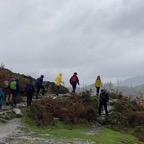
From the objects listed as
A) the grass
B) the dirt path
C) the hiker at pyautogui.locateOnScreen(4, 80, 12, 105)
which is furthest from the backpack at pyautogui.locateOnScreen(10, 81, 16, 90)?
the dirt path

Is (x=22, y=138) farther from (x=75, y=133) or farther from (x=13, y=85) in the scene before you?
(x=13, y=85)

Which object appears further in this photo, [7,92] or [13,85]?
[7,92]

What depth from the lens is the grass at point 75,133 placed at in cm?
2160

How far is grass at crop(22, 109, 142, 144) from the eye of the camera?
70.9 ft

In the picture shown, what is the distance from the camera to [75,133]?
23.0 meters

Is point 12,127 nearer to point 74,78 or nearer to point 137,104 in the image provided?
point 74,78

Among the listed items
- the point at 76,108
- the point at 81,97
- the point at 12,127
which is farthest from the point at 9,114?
the point at 81,97

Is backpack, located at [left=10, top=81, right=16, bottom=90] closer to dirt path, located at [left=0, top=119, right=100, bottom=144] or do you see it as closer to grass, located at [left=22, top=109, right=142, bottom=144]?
grass, located at [left=22, top=109, right=142, bottom=144]

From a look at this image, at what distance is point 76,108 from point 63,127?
11.3 feet

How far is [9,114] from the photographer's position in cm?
2545

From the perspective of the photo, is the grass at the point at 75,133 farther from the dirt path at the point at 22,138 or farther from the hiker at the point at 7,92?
the hiker at the point at 7,92

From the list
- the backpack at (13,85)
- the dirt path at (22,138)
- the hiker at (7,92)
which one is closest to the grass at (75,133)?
the dirt path at (22,138)

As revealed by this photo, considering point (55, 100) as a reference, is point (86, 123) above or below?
below

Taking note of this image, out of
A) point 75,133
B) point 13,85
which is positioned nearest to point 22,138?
point 75,133
